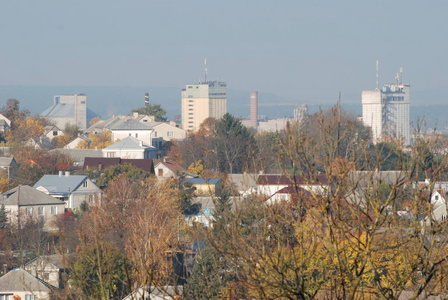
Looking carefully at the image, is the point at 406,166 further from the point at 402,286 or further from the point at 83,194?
the point at 83,194

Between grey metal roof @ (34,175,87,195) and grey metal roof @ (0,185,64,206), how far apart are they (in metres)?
1.65

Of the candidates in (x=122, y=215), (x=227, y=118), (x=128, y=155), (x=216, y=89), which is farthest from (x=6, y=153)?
(x=216, y=89)

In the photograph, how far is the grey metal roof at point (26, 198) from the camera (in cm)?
3478

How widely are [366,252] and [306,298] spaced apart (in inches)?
19.9

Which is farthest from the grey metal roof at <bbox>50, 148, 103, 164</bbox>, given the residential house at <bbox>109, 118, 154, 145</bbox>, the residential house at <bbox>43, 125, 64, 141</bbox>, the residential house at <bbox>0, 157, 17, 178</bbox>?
the residential house at <bbox>43, 125, 64, 141</bbox>

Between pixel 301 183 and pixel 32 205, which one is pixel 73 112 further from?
pixel 301 183

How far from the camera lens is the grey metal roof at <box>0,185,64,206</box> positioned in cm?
3478

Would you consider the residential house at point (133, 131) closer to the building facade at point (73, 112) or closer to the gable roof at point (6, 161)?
the gable roof at point (6, 161)

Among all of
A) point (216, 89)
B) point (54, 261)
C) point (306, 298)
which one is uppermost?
point (216, 89)

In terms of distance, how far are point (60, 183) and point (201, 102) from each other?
116548 millimetres

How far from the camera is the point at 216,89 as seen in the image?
15925 centimetres

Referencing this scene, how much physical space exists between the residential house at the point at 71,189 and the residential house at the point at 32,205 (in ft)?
4.01

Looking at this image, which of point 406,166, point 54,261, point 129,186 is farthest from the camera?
point 129,186

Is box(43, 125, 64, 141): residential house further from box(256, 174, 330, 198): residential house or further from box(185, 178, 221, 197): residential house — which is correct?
box(256, 174, 330, 198): residential house
